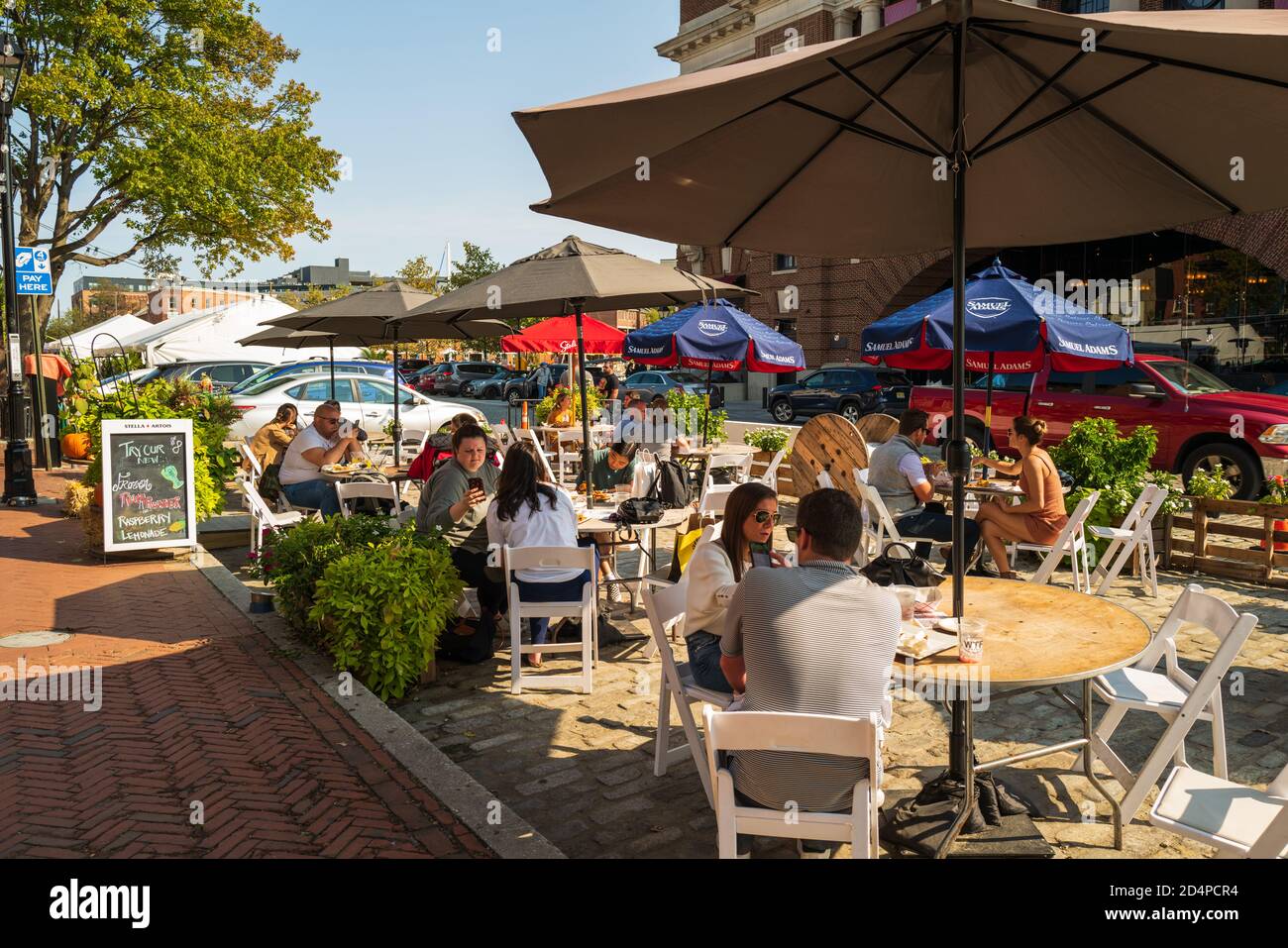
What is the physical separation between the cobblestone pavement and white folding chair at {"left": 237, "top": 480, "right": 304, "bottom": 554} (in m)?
2.85

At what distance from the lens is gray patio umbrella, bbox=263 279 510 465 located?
10.6m

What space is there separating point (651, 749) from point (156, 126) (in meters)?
20.9

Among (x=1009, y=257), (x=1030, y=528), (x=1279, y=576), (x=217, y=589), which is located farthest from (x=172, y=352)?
(x=1009, y=257)

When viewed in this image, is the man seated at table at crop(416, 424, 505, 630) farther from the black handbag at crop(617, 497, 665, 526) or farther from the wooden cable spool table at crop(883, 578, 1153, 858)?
the wooden cable spool table at crop(883, 578, 1153, 858)

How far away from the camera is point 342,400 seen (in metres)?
17.7

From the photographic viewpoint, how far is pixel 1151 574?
7.29 meters

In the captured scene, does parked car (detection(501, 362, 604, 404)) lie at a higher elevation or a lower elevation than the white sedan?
higher

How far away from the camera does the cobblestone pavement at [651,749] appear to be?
12.4ft

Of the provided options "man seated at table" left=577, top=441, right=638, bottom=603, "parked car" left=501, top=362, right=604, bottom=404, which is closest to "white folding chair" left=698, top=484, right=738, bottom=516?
"man seated at table" left=577, top=441, right=638, bottom=603

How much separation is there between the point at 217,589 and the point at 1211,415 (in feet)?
38.1

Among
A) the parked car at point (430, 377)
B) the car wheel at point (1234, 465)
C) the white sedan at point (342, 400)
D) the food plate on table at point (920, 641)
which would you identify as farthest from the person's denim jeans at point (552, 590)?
the parked car at point (430, 377)

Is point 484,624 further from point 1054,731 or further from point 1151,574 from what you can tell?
point 1151,574
